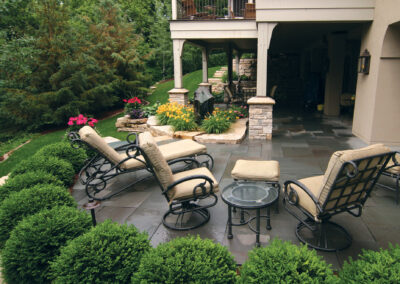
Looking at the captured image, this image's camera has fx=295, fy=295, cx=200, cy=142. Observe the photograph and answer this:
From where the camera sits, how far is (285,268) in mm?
1910

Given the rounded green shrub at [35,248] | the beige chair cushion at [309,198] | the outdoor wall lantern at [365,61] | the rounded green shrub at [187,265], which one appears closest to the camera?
the rounded green shrub at [187,265]

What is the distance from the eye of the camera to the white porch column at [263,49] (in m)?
7.22

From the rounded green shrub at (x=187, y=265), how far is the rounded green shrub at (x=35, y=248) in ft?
3.01

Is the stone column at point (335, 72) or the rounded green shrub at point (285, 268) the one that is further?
the stone column at point (335, 72)

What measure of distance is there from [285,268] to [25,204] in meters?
2.66

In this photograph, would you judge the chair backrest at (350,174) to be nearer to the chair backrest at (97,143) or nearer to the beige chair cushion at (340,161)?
the beige chair cushion at (340,161)

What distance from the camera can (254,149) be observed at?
6.76 meters

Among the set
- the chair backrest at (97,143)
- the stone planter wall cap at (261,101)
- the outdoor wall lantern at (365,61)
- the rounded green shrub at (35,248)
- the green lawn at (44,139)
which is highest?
the outdoor wall lantern at (365,61)

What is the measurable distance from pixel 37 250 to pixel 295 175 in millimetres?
3943

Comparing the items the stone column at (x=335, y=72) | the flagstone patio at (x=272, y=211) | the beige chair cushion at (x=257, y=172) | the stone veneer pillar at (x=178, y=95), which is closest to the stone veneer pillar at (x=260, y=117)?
the flagstone patio at (x=272, y=211)

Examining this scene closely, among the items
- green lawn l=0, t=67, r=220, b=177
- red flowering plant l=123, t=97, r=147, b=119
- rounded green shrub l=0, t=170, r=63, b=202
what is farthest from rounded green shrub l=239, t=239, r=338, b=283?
red flowering plant l=123, t=97, r=147, b=119

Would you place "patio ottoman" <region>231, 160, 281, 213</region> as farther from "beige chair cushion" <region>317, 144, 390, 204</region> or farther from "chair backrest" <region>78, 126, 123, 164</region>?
"chair backrest" <region>78, 126, 123, 164</region>

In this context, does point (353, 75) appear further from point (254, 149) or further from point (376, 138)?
point (254, 149)

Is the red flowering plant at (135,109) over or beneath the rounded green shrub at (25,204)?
over
